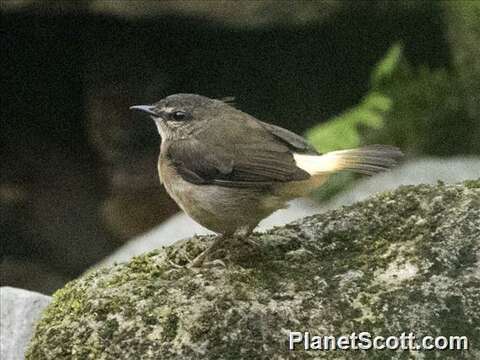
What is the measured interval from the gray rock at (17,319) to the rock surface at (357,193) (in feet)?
7.06

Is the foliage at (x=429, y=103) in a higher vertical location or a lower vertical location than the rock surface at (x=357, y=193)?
higher

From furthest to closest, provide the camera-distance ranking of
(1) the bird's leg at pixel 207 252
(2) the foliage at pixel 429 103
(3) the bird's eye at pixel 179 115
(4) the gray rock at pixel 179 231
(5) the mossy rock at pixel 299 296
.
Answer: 1. (2) the foliage at pixel 429 103
2. (4) the gray rock at pixel 179 231
3. (3) the bird's eye at pixel 179 115
4. (1) the bird's leg at pixel 207 252
5. (5) the mossy rock at pixel 299 296

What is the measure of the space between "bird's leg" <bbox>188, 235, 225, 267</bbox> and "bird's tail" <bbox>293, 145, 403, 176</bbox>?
51 centimetres

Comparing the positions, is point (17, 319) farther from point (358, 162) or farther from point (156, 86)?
point (156, 86)

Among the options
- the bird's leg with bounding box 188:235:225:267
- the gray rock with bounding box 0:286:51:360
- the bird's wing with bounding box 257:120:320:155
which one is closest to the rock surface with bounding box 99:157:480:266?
the gray rock with bounding box 0:286:51:360

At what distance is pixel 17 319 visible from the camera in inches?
196

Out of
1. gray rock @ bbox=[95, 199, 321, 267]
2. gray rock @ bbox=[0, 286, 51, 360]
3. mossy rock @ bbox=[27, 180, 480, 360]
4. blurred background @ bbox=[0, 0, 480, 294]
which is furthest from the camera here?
blurred background @ bbox=[0, 0, 480, 294]

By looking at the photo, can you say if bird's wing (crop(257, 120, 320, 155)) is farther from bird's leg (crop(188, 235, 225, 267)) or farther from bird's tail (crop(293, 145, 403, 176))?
bird's leg (crop(188, 235, 225, 267))

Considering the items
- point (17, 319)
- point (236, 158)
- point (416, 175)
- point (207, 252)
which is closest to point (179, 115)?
point (236, 158)

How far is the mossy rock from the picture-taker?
3.23 meters

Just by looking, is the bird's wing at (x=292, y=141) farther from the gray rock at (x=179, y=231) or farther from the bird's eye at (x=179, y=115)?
the gray rock at (x=179, y=231)

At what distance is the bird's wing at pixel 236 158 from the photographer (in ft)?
12.8

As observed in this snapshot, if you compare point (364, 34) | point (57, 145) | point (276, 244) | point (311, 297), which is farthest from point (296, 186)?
point (57, 145)

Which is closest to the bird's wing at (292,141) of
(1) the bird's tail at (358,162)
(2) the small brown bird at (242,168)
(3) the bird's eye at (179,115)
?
(2) the small brown bird at (242,168)
